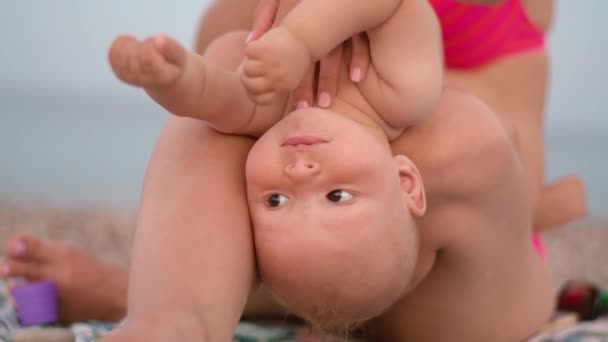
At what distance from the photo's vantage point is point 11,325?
39.7 inches

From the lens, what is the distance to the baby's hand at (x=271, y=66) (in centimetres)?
63

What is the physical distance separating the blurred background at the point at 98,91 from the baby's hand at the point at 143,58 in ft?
5.40

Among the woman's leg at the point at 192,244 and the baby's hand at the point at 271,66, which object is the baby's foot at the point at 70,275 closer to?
the woman's leg at the point at 192,244

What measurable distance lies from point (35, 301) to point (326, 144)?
1.75 feet

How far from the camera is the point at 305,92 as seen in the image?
2.48 ft

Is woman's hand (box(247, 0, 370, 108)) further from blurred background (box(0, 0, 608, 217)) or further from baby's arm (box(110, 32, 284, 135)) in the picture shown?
blurred background (box(0, 0, 608, 217))

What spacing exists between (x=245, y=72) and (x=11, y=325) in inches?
22.0

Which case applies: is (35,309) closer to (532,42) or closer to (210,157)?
(210,157)

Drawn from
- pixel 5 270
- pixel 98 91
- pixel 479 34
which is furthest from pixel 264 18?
pixel 98 91

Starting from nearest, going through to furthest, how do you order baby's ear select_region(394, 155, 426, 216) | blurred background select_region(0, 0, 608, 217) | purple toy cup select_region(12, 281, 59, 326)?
baby's ear select_region(394, 155, 426, 216)
purple toy cup select_region(12, 281, 59, 326)
blurred background select_region(0, 0, 608, 217)

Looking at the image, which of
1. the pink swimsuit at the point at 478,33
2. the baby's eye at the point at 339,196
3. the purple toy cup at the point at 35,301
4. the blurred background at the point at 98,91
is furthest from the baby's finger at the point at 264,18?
the blurred background at the point at 98,91

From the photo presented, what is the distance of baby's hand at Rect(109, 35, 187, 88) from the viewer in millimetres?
585

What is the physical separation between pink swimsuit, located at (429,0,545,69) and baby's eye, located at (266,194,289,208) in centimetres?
51

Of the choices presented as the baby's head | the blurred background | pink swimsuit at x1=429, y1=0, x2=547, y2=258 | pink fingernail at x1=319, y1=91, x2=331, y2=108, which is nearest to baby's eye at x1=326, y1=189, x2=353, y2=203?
the baby's head
